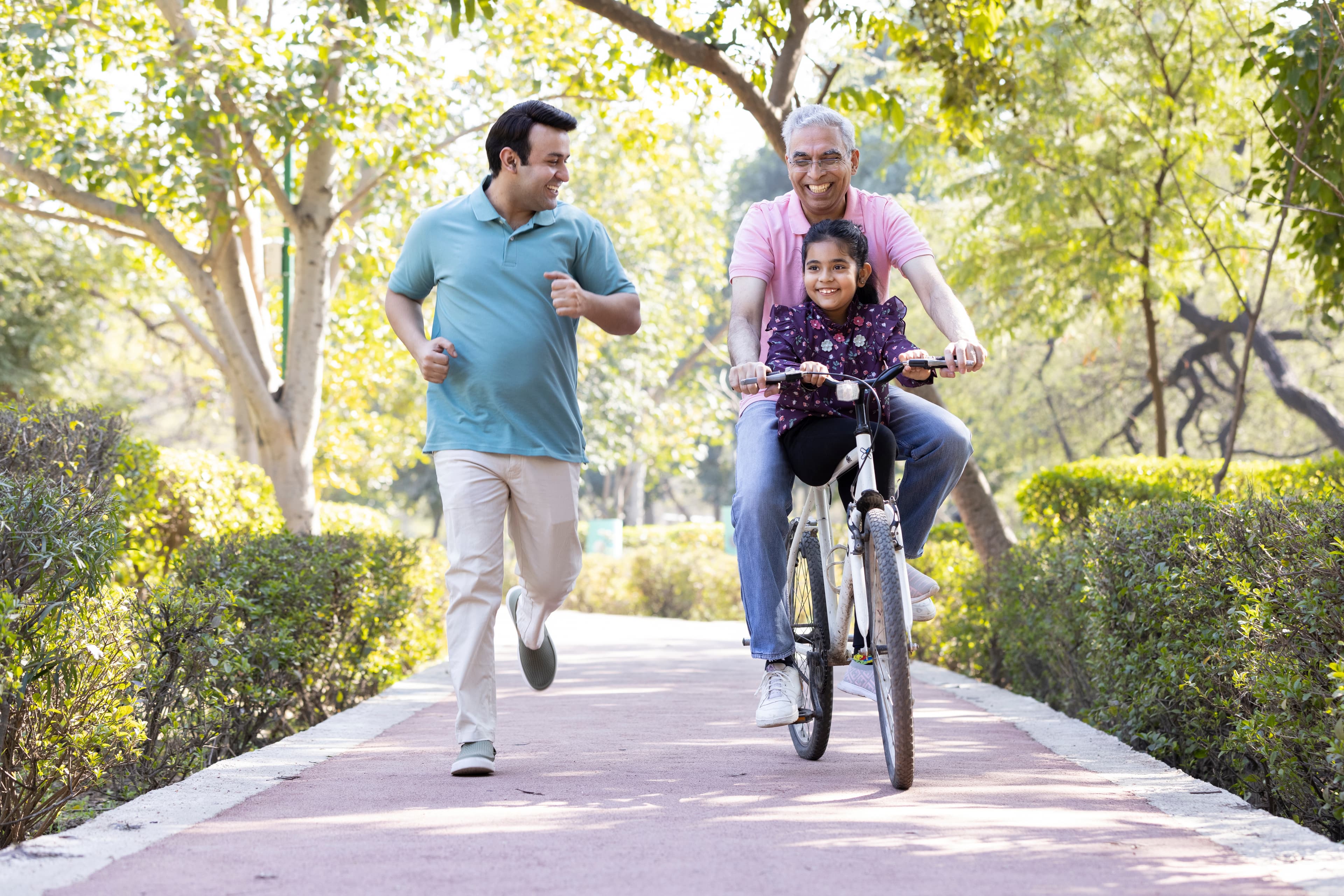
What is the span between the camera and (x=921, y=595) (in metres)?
4.63

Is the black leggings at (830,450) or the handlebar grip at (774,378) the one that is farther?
the black leggings at (830,450)

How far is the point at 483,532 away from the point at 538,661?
1097 mm

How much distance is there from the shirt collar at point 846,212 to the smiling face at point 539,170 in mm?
825

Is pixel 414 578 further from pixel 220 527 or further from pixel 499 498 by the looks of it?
pixel 499 498

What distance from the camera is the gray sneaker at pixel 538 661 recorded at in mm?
5676

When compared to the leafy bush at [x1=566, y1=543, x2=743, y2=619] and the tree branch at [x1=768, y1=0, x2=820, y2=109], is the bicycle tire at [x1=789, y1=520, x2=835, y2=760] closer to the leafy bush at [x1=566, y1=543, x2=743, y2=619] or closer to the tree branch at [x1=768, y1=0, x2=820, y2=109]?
the tree branch at [x1=768, y1=0, x2=820, y2=109]

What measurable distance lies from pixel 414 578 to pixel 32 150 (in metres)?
5.48

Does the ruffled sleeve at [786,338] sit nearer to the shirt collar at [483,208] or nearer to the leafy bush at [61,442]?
the shirt collar at [483,208]

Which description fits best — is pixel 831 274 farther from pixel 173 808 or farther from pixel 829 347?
pixel 173 808

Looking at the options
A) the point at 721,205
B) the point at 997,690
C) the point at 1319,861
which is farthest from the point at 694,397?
the point at 1319,861

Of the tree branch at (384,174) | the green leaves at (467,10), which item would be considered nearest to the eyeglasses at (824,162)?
the green leaves at (467,10)

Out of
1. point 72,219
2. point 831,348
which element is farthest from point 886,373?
point 72,219

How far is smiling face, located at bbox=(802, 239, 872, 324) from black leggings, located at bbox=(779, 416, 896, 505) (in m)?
0.40

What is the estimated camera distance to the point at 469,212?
5.01 m
